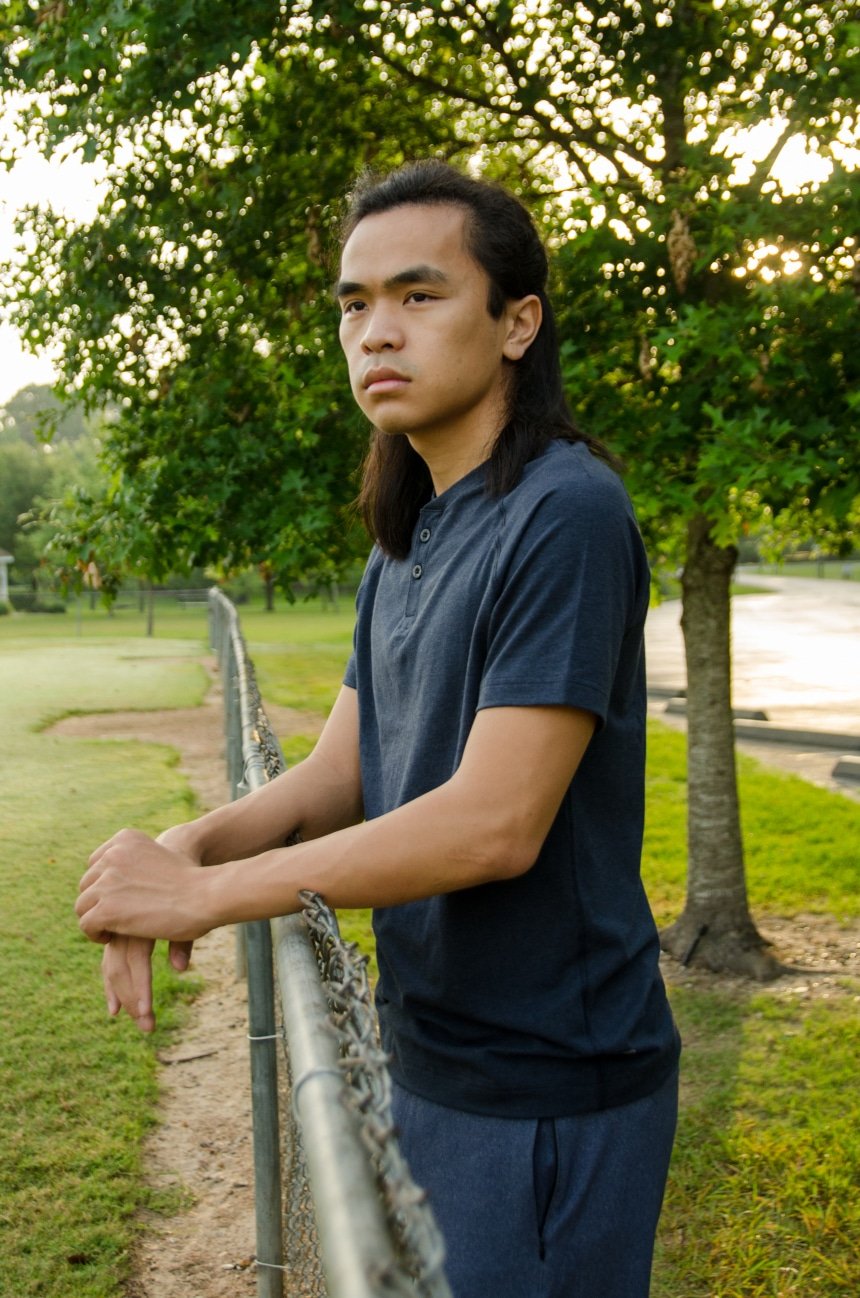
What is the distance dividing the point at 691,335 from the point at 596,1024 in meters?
3.48

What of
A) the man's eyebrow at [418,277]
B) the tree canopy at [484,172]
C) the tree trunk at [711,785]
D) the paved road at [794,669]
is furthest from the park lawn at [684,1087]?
the man's eyebrow at [418,277]

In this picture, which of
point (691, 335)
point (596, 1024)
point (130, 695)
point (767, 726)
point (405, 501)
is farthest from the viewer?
point (130, 695)

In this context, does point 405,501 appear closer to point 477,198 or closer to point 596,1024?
point 477,198

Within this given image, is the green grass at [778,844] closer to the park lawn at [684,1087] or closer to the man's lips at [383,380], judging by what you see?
the park lawn at [684,1087]

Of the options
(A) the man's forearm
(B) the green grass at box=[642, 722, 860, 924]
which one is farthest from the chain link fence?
(B) the green grass at box=[642, 722, 860, 924]

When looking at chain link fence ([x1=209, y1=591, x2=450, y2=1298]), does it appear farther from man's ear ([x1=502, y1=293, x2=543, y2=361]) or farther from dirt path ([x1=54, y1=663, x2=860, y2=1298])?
dirt path ([x1=54, y1=663, x2=860, y2=1298])

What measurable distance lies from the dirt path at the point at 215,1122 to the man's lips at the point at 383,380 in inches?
113

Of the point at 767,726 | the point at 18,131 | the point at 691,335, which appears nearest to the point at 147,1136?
the point at 691,335

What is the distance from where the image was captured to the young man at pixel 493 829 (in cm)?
148

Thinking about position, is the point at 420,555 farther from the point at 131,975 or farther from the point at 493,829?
the point at 131,975

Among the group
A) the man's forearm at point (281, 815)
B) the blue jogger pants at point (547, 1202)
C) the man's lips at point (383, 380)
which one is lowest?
the blue jogger pants at point (547, 1202)

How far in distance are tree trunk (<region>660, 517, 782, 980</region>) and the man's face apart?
15.9 ft

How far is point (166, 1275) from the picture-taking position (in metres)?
3.76

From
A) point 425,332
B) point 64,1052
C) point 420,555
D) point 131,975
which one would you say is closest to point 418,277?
point 425,332
